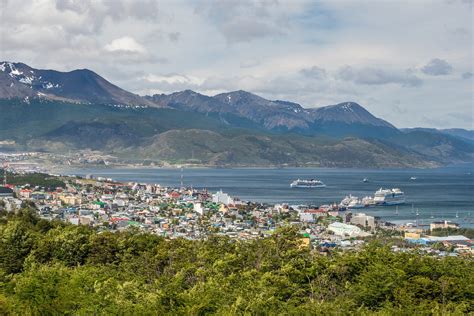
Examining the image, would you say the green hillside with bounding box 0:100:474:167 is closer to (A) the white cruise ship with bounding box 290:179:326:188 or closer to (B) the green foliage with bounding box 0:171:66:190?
(A) the white cruise ship with bounding box 290:179:326:188

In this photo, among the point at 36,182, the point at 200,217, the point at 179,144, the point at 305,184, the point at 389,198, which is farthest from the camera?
the point at 179,144

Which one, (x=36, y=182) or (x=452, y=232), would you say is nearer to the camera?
(x=452, y=232)

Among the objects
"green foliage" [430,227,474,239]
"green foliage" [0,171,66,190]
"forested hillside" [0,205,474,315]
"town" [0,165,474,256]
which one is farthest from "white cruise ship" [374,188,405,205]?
"forested hillside" [0,205,474,315]

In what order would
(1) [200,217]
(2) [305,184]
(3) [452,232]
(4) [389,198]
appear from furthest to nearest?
(2) [305,184], (4) [389,198], (1) [200,217], (3) [452,232]

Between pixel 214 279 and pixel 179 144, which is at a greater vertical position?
pixel 179 144

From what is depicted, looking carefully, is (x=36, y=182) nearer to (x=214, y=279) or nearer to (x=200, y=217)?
(x=200, y=217)

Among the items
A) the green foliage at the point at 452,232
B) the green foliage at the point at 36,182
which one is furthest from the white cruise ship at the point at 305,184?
the green foliage at the point at 452,232

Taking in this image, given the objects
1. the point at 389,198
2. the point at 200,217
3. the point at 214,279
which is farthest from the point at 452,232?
the point at 389,198

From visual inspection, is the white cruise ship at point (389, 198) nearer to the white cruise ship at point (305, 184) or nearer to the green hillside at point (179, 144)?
the white cruise ship at point (305, 184)
